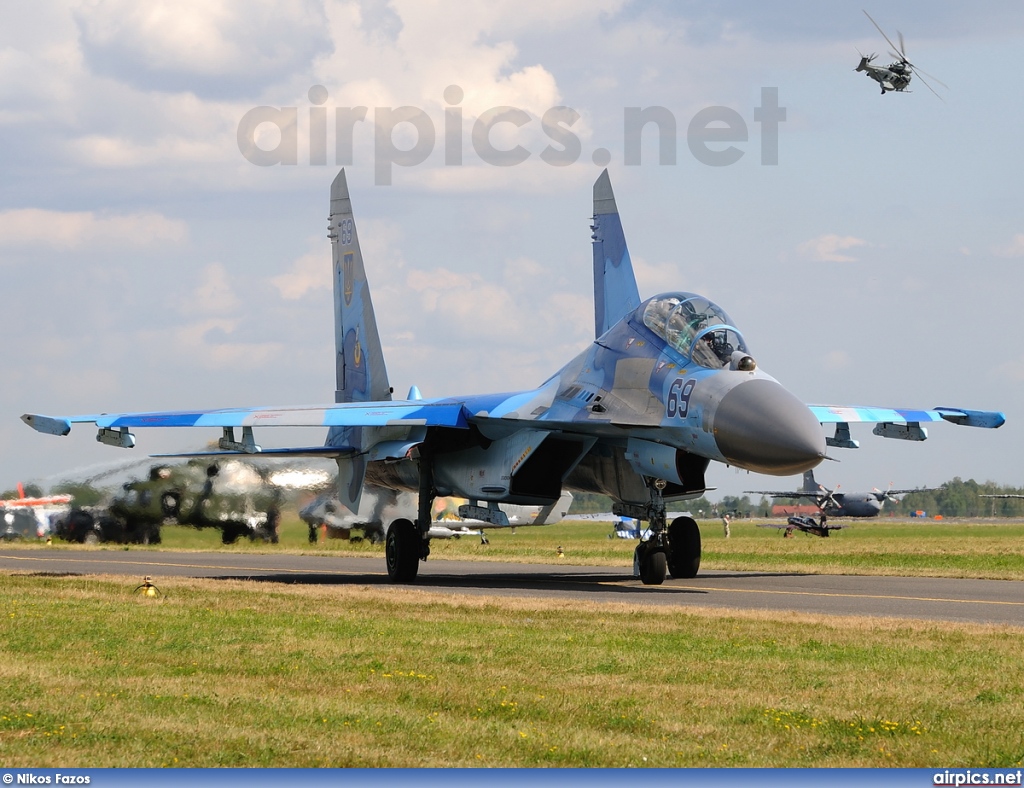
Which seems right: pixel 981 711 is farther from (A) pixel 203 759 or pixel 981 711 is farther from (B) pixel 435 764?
(A) pixel 203 759

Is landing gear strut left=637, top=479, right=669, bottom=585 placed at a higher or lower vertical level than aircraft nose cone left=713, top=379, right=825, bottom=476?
lower

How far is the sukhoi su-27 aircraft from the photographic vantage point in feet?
56.0

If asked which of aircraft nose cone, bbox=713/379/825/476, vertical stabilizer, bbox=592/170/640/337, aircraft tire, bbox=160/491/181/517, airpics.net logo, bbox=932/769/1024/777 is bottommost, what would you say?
airpics.net logo, bbox=932/769/1024/777

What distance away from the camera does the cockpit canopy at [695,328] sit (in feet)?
58.3

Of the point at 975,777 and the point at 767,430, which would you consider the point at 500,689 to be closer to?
the point at 975,777

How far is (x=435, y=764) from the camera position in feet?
22.7

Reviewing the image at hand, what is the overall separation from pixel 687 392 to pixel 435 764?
11.3 metres

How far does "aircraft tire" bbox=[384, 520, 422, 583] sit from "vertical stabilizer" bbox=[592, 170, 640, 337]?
17.6 ft

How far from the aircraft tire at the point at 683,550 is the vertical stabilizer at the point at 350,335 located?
6515 millimetres

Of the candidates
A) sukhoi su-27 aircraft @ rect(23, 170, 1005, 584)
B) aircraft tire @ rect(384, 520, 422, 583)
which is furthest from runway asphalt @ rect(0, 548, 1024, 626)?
sukhoi su-27 aircraft @ rect(23, 170, 1005, 584)

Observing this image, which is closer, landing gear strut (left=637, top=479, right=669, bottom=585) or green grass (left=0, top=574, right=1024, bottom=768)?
green grass (left=0, top=574, right=1024, bottom=768)

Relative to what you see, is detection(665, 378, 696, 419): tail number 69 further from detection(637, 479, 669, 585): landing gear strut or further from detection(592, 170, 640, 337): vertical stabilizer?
detection(592, 170, 640, 337): vertical stabilizer

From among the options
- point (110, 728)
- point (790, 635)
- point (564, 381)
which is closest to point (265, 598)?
point (564, 381)

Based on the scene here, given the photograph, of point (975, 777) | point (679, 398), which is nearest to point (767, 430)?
point (679, 398)
